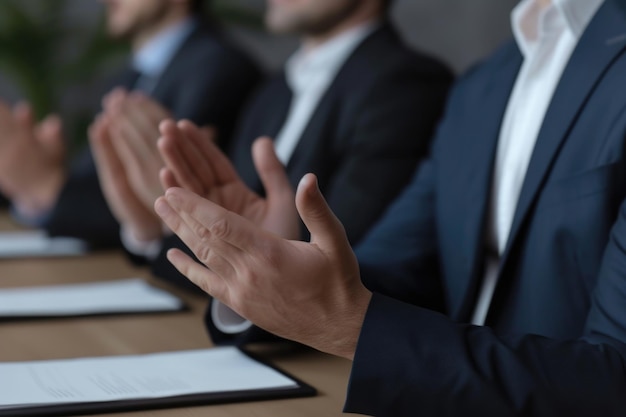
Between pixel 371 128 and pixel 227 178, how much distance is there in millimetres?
650

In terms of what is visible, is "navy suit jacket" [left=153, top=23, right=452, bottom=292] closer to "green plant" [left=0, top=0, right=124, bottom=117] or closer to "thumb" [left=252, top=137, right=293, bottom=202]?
"thumb" [left=252, top=137, right=293, bottom=202]

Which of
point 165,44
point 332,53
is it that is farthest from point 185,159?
point 165,44

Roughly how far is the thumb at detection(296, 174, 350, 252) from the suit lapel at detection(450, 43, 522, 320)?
502mm

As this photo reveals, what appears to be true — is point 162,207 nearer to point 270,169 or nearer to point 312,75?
point 270,169

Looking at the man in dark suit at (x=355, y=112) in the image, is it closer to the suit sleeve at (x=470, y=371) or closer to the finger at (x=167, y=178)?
the finger at (x=167, y=178)

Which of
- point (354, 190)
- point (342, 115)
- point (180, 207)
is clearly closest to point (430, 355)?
point (180, 207)

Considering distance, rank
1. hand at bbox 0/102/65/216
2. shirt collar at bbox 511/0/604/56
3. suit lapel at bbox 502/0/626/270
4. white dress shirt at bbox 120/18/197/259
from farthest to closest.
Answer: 1. white dress shirt at bbox 120/18/197/259
2. hand at bbox 0/102/65/216
3. shirt collar at bbox 511/0/604/56
4. suit lapel at bbox 502/0/626/270

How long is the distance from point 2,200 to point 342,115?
168cm

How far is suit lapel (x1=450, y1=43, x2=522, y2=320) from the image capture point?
52.2 inches

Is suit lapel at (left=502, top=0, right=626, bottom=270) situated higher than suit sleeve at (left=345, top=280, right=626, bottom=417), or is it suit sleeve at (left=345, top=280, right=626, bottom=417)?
suit lapel at (left=502, top=0, right=626, bottom=270)

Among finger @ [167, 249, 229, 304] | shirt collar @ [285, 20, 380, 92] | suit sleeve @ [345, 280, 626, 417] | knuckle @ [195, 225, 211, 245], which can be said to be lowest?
suit sleeve @ [345, 280, 626, 417]

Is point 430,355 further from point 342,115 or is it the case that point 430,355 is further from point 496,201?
point 342,115

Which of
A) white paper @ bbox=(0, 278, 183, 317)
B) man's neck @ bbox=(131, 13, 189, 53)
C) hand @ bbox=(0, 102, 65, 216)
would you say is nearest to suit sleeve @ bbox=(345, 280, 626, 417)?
white paper @ bbox=(0, 278, 183, 317)

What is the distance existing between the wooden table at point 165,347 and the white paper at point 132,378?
0.04m
